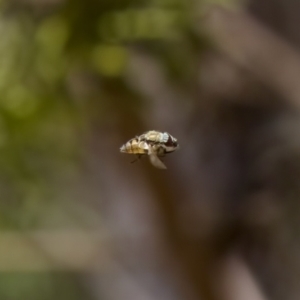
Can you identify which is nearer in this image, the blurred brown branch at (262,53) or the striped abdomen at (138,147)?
the striped abdomen at (138,147)

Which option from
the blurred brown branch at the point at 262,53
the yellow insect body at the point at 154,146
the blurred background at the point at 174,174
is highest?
the blurred brown branch at the point at 262,53

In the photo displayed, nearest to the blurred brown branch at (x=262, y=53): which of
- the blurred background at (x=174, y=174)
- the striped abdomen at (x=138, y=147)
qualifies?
the blurred background at (x=174, y=174)

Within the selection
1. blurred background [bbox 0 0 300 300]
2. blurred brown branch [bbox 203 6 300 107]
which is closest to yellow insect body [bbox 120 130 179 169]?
blurred background [bbox 0 0 300 300]

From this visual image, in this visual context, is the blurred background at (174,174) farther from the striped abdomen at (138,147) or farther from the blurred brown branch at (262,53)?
the striped abdomen at (138,147)

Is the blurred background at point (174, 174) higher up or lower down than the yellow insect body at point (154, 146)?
higher up

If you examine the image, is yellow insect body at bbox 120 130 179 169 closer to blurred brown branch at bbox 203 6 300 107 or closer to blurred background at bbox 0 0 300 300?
blurred background at bbox 0 0 300 300

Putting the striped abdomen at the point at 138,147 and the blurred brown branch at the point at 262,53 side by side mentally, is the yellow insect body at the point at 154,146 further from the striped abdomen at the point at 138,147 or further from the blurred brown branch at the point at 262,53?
the blurred brown branch at the point at 262,53

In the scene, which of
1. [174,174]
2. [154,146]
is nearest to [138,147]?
[154,146]

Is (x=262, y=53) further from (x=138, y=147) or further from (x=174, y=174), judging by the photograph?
(x=138, y=147)

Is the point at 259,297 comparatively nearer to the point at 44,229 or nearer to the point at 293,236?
the point at 293,236

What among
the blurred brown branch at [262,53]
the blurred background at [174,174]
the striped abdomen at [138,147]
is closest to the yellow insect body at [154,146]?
the striped abdomen at [138,147]

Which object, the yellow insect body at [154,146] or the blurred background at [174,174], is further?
the blurred background at [174,174]
